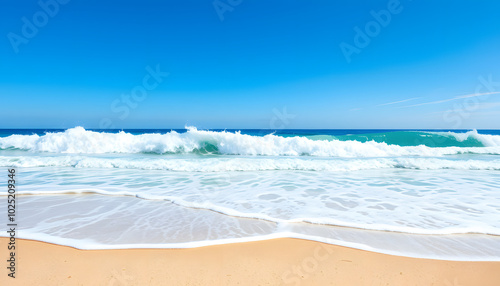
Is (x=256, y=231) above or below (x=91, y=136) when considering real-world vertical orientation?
below

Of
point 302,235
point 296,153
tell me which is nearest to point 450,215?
point 302,235

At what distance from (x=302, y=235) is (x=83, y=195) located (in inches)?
202

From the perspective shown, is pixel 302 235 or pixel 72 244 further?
pixel 302 235

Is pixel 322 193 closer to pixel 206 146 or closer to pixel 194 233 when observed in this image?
pixel 194 233

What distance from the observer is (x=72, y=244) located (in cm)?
298

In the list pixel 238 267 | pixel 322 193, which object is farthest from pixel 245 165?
pixel 238 267

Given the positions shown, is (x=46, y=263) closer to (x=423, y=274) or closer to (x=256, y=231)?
(x=256, y=231)

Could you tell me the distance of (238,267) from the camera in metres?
2.52

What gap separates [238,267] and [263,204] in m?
2.35

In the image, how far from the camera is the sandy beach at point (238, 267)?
2.32 metres

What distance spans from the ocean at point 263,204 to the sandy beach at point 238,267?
20 cm

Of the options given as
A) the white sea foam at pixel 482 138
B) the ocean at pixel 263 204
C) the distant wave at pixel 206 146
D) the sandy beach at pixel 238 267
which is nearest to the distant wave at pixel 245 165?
the ocean at pixel 263 204

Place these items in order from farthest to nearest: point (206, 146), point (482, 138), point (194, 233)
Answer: point (482, 138) → point (206, 146) → point (194, 233)

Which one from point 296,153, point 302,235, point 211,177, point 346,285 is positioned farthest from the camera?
point 296,153
